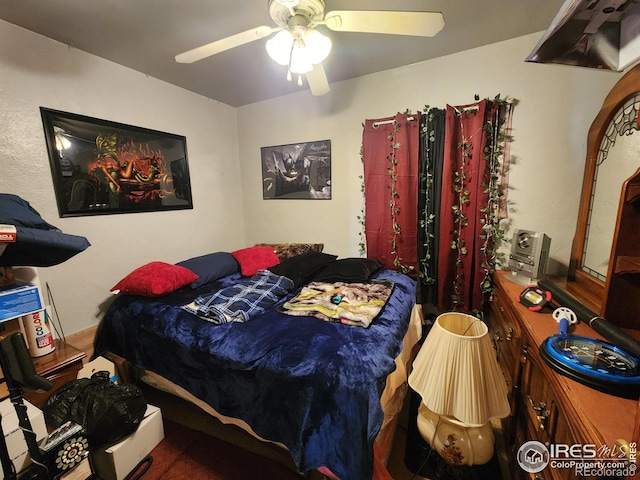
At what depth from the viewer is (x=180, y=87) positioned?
2576 millimetres

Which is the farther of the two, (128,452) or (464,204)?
(464,204)

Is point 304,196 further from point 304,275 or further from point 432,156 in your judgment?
point 432,156

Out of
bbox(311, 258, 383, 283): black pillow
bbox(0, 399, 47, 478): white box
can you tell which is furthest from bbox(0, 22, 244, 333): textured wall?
bbox(311, 258, 383, 283): black pillow

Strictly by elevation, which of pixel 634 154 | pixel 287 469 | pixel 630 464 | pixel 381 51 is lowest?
pixel 287 469

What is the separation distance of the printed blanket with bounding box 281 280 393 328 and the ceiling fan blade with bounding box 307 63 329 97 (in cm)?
145

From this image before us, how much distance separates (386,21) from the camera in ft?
3.99

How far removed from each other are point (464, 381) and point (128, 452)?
1.72m

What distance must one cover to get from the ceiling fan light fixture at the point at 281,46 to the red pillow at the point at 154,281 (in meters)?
1.68

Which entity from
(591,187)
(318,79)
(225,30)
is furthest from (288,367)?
(225,30)

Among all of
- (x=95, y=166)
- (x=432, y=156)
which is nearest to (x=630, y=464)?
(x=432, y=156)

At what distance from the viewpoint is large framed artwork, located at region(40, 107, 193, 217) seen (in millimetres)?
1852

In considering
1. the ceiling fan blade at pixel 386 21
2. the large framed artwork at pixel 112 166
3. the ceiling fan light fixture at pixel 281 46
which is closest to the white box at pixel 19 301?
the large framed artwork at pixel 112 166

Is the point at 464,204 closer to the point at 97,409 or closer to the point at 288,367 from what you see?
the point at 288,367

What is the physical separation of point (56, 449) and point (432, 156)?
2.88 m
